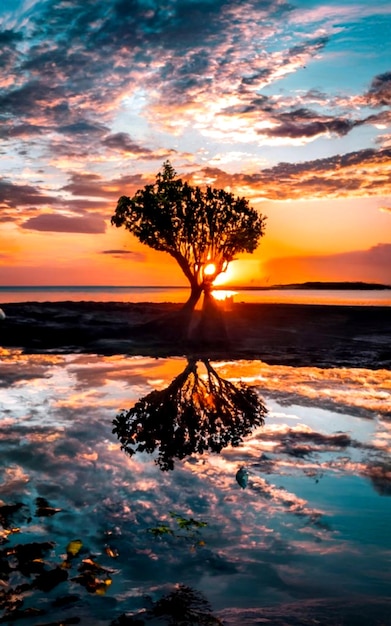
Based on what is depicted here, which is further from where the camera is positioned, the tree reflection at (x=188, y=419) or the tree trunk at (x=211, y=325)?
the tree trunk at (x=211, y=325)

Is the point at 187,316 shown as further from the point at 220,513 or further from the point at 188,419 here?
the point at 220,513

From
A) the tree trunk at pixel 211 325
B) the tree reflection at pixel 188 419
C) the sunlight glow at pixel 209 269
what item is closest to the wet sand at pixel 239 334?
the tree trunk at pixel 211 325

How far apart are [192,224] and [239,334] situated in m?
9.17

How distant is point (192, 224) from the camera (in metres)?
36.5

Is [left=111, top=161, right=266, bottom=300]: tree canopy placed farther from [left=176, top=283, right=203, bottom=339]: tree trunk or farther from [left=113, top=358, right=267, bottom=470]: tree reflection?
[left=113, top=358, right=267, bottom=470]: tree reflection

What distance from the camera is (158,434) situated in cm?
1183

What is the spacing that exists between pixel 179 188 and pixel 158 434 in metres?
26.9

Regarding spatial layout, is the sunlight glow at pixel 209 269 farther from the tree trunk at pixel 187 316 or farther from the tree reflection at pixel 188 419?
the tree reflection at pixel 188 419

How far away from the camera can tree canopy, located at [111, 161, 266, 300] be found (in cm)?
3622

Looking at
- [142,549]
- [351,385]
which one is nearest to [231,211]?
[351,385]

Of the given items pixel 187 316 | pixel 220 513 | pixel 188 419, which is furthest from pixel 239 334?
pixel 220 513

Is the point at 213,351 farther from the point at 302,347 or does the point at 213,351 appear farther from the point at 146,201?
the point at 146,201

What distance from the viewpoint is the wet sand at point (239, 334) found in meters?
29.0

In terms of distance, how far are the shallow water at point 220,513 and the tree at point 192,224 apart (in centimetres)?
2348
